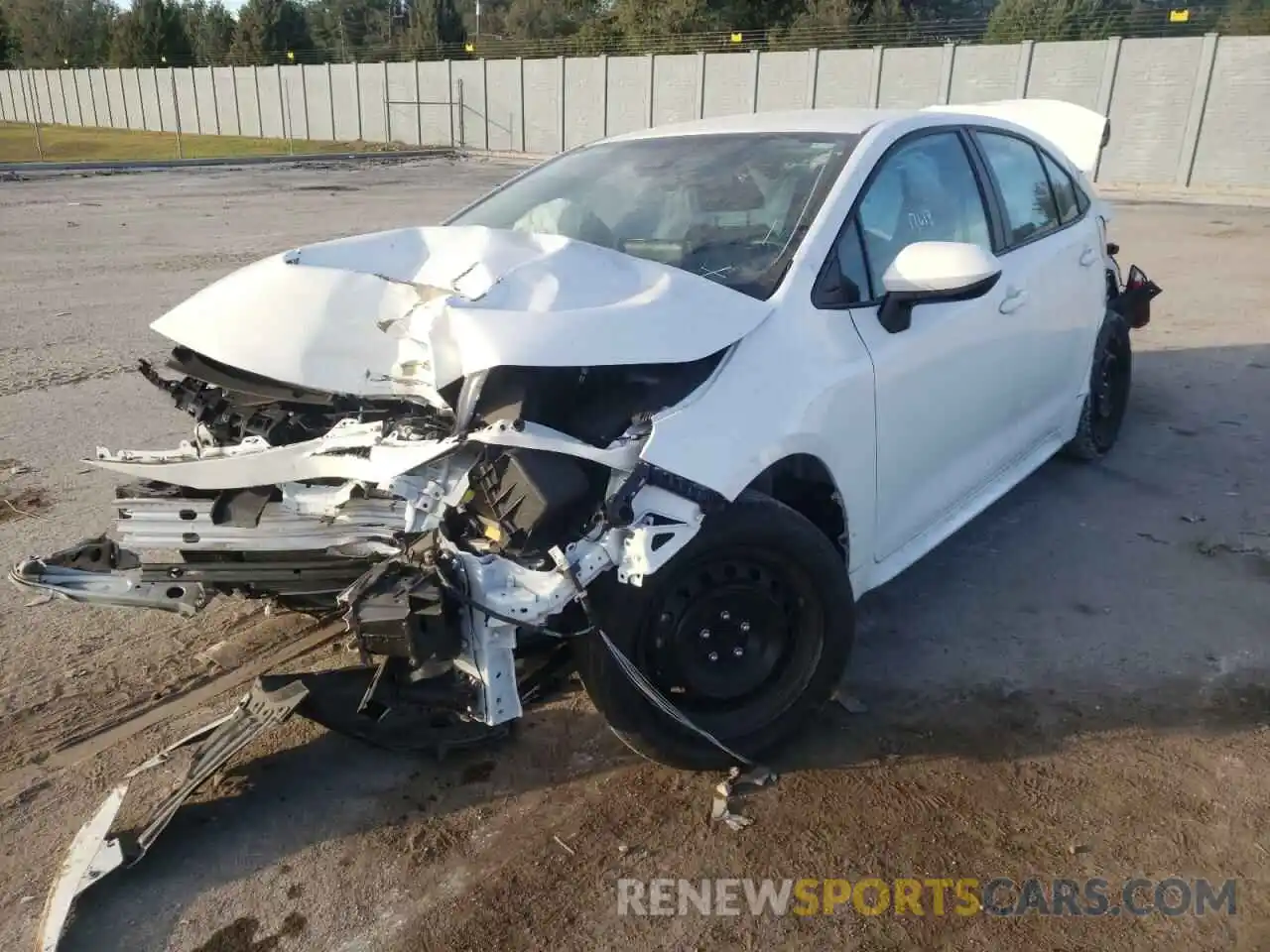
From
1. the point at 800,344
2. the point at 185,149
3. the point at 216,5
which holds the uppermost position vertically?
the point at 216,5

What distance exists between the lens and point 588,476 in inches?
104

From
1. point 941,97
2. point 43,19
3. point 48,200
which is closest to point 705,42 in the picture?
point 941,97

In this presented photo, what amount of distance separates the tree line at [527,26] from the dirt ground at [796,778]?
25.9 m

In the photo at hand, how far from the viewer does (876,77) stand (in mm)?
27484

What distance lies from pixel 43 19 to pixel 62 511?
83.0 m

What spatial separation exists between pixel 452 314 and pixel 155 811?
1631 mm

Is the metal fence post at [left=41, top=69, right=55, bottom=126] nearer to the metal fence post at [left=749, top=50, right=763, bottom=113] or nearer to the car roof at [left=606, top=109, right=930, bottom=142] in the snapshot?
the metal fence post at [left=749, top=50, right=763, bottom=113]

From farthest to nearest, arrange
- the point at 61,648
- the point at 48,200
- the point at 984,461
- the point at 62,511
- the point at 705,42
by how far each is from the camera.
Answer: the point at 705,42
the point at 48,200
the point at 62,511
the point at 984,461
the point at 61,648

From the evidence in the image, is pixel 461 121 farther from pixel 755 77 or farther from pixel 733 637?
pixel 733 637

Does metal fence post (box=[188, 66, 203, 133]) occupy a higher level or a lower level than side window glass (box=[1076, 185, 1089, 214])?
lower

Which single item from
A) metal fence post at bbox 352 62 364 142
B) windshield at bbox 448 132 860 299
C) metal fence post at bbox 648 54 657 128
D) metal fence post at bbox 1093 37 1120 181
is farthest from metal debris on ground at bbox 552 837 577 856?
metal fence post at bbox 352 62 364 142

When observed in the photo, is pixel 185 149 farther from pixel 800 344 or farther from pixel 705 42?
pixel 800 344

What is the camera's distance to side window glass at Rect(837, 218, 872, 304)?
3.23m

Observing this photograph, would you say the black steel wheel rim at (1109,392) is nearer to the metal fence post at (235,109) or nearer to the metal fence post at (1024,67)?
the metal fence post at (1024,67)
